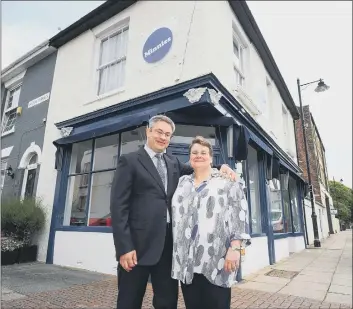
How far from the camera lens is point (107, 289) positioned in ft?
15.2

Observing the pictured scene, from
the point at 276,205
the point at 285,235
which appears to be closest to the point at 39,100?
the point at 276,205

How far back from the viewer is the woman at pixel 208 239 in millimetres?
1961

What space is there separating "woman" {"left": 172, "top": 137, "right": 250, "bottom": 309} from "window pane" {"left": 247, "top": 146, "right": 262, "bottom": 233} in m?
5.35

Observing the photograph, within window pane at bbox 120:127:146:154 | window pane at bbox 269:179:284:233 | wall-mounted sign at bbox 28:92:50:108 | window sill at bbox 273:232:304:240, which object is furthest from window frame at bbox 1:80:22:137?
window sill at bbox 273:232:304:240

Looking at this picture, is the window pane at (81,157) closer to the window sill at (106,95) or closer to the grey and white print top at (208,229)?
the window sill at (106,95)

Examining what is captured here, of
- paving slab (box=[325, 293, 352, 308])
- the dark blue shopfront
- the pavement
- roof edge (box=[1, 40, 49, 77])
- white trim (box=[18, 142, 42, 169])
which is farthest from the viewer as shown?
roof edge (box=[1, 40, 49, 77])

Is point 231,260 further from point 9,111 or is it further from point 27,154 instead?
point 9,111

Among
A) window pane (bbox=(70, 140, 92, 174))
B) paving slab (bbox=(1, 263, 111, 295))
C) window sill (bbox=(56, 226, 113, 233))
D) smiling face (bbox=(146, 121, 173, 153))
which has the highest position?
window pane (bbox=(70, 140, 92, 174))

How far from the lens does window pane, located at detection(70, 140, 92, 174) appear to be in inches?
294

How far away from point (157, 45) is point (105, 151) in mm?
2946

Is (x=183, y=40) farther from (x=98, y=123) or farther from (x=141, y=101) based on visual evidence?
(x=98, y=123)

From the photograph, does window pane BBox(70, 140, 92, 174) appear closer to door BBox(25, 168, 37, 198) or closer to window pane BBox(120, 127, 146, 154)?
window pane BBox(120, 127, 146, 154)

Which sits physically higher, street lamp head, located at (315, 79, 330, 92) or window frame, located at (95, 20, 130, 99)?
street lamp head, located at (315, 79, 330, 92)

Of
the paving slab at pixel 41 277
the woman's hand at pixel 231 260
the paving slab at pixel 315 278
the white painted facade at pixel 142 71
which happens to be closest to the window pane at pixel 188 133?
the white painted facade at pixel 142 71
